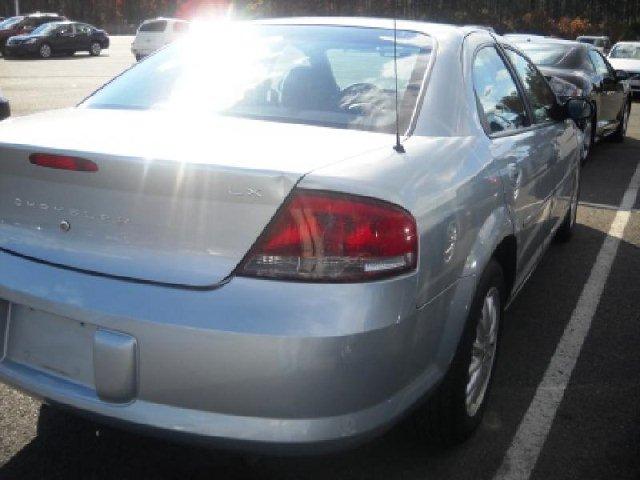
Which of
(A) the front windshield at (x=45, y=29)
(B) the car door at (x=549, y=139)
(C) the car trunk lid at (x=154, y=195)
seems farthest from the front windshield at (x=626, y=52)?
(A) the front windshield at (x=45, y=29)

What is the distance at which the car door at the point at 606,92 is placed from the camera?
10.3m

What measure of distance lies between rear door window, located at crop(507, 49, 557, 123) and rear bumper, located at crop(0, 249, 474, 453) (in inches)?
85.9

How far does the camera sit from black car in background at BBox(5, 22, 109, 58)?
2903cm

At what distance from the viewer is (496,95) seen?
3.46 meters

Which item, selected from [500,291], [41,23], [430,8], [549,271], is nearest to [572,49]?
[549,271]

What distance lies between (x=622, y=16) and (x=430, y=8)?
1437 cm

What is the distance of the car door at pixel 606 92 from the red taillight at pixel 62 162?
891cm

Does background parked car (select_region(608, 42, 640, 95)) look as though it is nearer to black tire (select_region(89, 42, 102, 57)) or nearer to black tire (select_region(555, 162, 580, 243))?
black tire (select_region(555, 162, 580, 243))

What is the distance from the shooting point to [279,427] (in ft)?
6.89

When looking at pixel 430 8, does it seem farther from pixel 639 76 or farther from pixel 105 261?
pixel 105 261

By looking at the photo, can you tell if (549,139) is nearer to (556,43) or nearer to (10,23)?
(556,43)

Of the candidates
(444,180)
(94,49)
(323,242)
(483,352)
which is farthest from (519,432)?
(94,49)

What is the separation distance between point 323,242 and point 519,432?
1452 mm

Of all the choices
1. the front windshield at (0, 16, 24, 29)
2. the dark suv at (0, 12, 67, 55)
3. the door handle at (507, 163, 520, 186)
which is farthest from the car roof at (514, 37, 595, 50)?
the front windshield at (0, 16, 24, 29)
